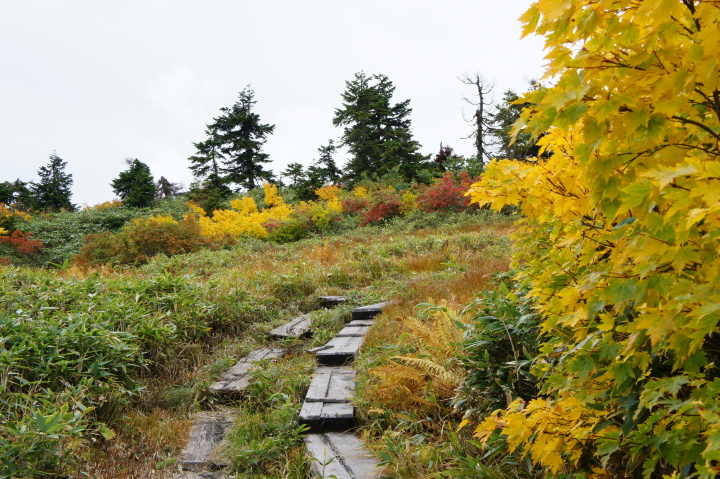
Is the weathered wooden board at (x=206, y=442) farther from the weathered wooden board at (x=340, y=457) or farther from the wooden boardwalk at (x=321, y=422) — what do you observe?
the weathered wooden board at (x=340, y=457)

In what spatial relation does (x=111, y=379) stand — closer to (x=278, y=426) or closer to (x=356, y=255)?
(x=278, y=426)

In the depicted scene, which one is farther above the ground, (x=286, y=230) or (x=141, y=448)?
(x=286, y=230)

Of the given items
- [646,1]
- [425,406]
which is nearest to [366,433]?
[425,406]

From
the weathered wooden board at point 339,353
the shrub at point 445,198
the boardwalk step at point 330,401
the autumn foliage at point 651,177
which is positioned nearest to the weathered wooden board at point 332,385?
the boardwalk step at point 330,401

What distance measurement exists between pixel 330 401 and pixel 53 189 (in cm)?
3241

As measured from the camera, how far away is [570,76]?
1.10 m

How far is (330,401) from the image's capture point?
3229 mm

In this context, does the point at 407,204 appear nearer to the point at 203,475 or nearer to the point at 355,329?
the point at 355,329

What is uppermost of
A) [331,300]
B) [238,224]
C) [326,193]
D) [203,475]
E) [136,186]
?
[136,186]

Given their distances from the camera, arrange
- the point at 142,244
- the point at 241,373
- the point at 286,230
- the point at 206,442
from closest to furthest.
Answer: the point at 206,442
the point at 241,373
the point at 142,244
the point at 286,230

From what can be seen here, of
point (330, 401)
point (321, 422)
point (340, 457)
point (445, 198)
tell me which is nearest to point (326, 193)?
point (445, 198)

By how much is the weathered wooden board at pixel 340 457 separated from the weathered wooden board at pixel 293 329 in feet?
6.70

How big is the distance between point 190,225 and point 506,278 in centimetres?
1030

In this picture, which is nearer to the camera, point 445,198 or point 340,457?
point 340,457
